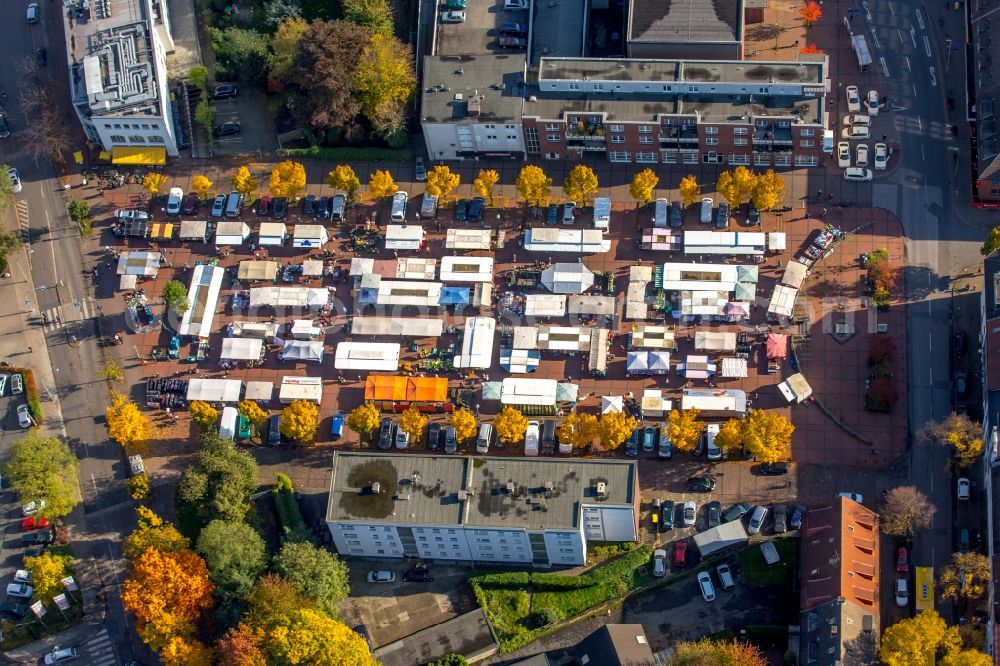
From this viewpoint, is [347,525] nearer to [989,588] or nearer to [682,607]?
[682,607]

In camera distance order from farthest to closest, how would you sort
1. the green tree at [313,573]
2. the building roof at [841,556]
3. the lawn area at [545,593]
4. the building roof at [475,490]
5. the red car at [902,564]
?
1. the lawn area at [545,593]
2. the green tree at [313,573]
3. the red car at [902,564]
4. the building roof at [475,490]
5. the building roof at [841,556]

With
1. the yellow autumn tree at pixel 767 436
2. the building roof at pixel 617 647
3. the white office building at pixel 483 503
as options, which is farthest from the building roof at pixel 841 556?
the white office building at pixel 483 503

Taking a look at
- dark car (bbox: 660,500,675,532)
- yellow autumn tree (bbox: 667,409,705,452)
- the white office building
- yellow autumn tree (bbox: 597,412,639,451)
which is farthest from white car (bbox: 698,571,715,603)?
yellow autumn tree (bbox: 597,412,639,451)

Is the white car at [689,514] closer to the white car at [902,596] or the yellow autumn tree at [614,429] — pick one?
the yellow autumn tree at [614,429]

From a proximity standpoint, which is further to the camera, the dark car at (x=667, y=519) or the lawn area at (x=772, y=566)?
the dark car at (x=667, y=519)

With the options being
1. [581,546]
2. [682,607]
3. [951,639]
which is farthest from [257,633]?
[951,639]

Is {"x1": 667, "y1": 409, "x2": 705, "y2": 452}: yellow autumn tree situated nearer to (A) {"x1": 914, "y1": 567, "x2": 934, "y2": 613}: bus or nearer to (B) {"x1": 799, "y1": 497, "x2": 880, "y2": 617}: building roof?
(B) {"x1": 799, "y1": 497, "x2": 880, "y2": 617}: building roof
